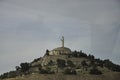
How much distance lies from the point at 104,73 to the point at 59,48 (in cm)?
1779

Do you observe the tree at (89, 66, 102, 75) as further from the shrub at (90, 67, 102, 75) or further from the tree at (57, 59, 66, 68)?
the tree at (57, 59, 66, 68)

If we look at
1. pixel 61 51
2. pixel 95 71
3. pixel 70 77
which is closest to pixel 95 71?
pixel 95 71

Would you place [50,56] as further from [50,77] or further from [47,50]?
[50,77]

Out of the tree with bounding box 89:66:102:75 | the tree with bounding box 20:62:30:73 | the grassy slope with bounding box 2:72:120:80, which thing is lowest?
the grassy slope with bounding box 2:72:120:80

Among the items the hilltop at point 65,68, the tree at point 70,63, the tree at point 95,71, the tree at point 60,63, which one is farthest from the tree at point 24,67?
the tree at point 95,71

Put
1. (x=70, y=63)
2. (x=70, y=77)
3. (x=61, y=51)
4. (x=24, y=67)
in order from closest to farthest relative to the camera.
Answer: (x=70, y=77) < (x=24, y=67) < (x=70, y=63) < (x=61, y=51)

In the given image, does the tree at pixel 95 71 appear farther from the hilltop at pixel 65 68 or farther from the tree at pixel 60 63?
the tree at pixel 60 63

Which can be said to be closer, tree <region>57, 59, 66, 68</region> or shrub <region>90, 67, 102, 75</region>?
shrub <region>90, 67, 102, 75</region>

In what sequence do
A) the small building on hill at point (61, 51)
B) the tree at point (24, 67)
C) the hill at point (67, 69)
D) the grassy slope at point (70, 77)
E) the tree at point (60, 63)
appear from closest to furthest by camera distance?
the grassy slope at point (70, 77) < the hill at point (67, 69) < the tree at point (60, 63) < the tree at point (24, 67) < the small building on hill at point (61, 51)

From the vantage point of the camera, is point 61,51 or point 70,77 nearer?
point 70,77

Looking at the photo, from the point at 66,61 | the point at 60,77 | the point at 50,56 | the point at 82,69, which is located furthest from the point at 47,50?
the point at 60,77

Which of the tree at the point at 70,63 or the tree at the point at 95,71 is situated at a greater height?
the tree at the point at 70,63

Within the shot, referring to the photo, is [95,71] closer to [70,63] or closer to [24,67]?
[70,63]

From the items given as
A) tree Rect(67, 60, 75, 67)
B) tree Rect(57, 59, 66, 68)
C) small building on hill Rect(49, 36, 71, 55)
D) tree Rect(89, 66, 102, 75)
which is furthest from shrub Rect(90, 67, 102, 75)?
small building on hill Rect(49, 36, 71, 55)
